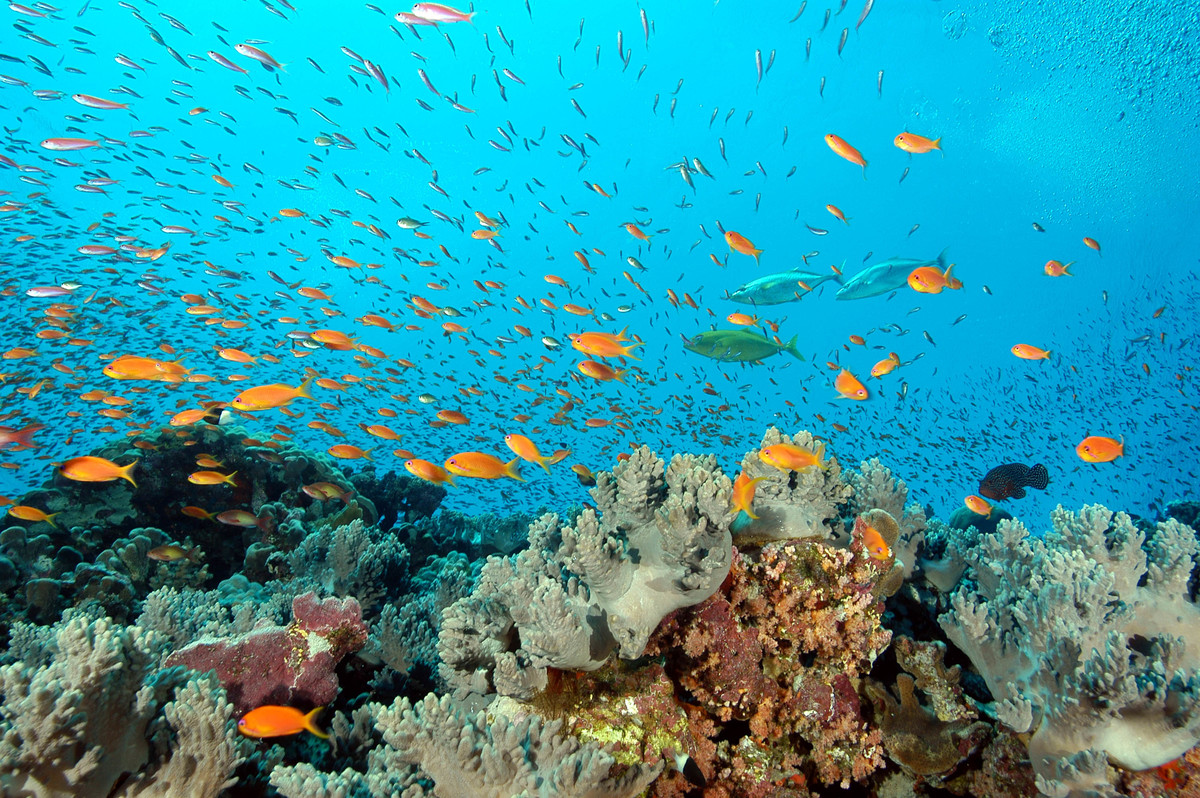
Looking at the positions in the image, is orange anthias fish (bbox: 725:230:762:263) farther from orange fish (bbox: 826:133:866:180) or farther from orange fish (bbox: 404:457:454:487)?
orange fish (bbox: 404:457:454:487)

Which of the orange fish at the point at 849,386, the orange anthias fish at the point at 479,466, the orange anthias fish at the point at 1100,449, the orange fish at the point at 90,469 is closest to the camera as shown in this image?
the orange anthias fish at the point at 479,466

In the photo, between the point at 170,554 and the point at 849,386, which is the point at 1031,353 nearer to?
the point at 849,386

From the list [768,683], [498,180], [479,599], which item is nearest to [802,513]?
[768,683]

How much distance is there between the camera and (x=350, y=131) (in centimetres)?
5234

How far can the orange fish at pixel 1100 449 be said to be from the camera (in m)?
5.77

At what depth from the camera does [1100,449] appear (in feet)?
19.0

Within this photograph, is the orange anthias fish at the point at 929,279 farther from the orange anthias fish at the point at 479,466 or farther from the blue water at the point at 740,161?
the blue water at the point at 740,161

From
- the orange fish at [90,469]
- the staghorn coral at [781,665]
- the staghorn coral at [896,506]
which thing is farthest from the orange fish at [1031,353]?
the orange fish at [90,469]

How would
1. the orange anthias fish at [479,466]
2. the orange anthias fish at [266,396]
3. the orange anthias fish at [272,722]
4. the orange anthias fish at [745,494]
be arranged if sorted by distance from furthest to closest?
1. the orange anthias fish at [266,396]
2. the orange anthias fish at [479,466]
3. the orange anthias fish at [745,494]
4. the orange anthias fish at [272,722]

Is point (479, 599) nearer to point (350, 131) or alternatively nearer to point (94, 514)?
point (94, 514)

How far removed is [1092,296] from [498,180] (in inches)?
3361

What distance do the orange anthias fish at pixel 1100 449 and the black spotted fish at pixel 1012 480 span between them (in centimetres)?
68

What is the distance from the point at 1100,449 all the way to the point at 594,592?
7.02 meters

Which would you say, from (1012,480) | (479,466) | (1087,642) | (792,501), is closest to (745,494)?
(792,501)
